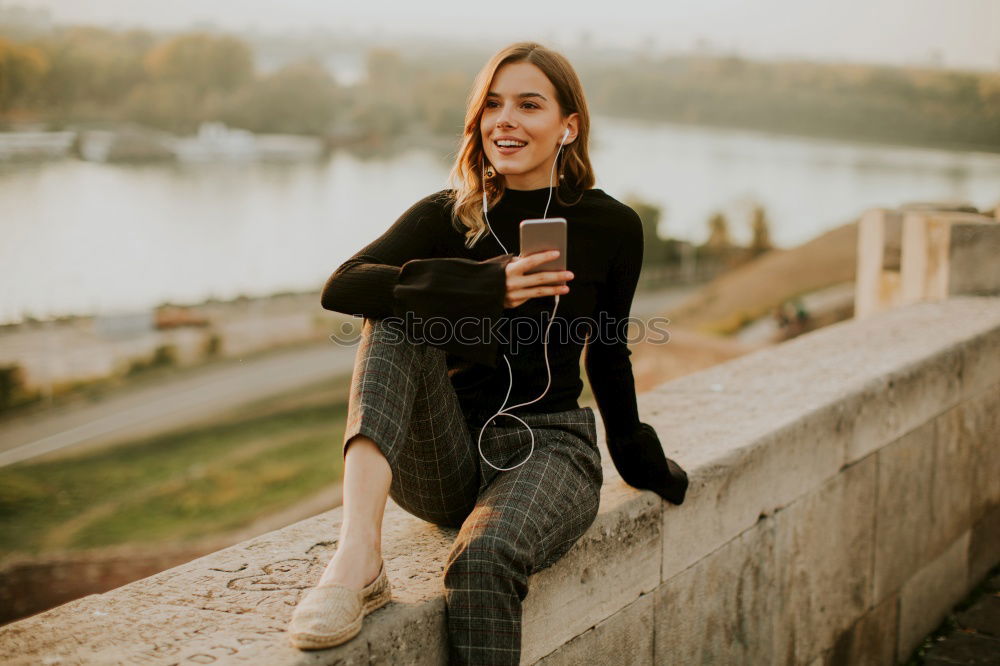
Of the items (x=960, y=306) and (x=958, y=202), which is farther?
(x=958, y=202)

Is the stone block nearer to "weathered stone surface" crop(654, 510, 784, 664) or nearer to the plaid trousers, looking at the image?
"weathered stone surface" crop(654, 510, 784, 664)

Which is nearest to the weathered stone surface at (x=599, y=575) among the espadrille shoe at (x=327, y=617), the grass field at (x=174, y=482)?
the espadrille shoe at (x=327, y=617)

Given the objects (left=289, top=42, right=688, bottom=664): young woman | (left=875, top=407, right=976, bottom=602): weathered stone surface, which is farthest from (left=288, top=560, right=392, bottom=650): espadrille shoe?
(left=875, top=407, right=976, bottom=602): weathered stone surface

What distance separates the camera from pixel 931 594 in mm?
3162

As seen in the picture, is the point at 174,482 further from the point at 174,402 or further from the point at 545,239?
the point at 545,239

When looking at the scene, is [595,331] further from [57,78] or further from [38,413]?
[57,78]

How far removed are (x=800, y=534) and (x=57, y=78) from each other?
223 ft

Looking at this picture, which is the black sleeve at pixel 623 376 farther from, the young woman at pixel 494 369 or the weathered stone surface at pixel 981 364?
the weathered stone surface at pixel 981 364

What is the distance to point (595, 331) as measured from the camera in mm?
1966

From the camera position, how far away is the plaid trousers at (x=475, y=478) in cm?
155

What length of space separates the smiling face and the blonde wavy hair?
0.02 m

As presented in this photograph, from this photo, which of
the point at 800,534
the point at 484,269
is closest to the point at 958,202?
the point at 800,534

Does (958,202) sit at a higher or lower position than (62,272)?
higher

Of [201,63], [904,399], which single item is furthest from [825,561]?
[201,63]
